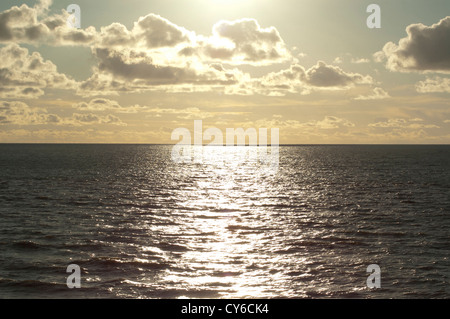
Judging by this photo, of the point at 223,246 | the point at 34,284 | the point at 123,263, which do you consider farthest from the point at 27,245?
the point at 223,246

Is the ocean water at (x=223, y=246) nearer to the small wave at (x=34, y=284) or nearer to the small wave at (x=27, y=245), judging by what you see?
the small wave at (x=34, y=284)

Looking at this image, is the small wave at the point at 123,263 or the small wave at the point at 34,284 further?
the small wave at the point at 123,263

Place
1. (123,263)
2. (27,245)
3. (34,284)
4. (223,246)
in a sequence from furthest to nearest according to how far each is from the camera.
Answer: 1. (223,246)
2. (27,245)
3. (123,263)
4. (34,284)

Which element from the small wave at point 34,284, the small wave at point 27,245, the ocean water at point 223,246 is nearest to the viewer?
the small wave at point 34,284

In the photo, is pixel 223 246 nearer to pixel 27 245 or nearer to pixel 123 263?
pixel 123 263

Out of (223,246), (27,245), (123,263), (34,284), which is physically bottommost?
(34,284)

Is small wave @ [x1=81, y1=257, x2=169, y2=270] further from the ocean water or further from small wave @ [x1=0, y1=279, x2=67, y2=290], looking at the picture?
small wave @ [x1=0, y1=279, x2=67, y2=290]

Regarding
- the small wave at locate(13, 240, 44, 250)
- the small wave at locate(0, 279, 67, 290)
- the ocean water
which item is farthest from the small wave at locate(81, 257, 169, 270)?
the small wave at locate(13, 240, 44, 250)

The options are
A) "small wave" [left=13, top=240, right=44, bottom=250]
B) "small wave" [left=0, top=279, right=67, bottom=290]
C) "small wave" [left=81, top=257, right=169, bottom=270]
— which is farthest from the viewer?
"small wave" [left=13, top=240, right=44, bottom=250]

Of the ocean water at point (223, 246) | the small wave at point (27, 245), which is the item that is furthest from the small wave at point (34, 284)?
the small wave at point (27, 245)

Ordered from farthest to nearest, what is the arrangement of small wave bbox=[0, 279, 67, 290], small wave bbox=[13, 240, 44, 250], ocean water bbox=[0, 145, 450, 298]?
small wave bbox=[13, 240, 44, 250] < ocean water bbox=[0, 145, 450, 298] < small wave bbox=[0, 279, 67, 290]
